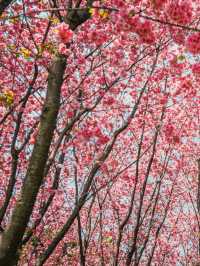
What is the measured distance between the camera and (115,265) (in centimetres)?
991

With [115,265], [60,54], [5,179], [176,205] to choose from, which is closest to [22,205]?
[60,54]

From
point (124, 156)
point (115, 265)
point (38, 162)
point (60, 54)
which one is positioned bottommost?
point (115, 265)

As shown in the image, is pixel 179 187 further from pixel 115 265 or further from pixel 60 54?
pixel 60 54

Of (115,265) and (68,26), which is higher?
(68,26)

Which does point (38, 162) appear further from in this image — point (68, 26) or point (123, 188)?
point (123, 188)

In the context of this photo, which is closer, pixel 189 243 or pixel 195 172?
pixel 195 172

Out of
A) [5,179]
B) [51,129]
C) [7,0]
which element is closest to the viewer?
[7,0]

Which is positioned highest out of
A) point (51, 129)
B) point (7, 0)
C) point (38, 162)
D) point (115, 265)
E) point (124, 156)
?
point (124, 156)

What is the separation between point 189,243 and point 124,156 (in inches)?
519

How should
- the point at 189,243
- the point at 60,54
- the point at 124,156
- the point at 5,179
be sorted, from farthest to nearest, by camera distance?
the point at 189,243 < the point at 5,179 < the point at 124,156 < the point at 60,54

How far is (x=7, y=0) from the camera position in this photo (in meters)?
4.53

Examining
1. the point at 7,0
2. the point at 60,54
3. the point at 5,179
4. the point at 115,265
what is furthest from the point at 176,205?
the point at 7,0

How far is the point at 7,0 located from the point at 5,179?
540 inches

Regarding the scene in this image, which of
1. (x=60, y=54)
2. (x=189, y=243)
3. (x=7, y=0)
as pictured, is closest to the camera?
(x=7, y=0)
